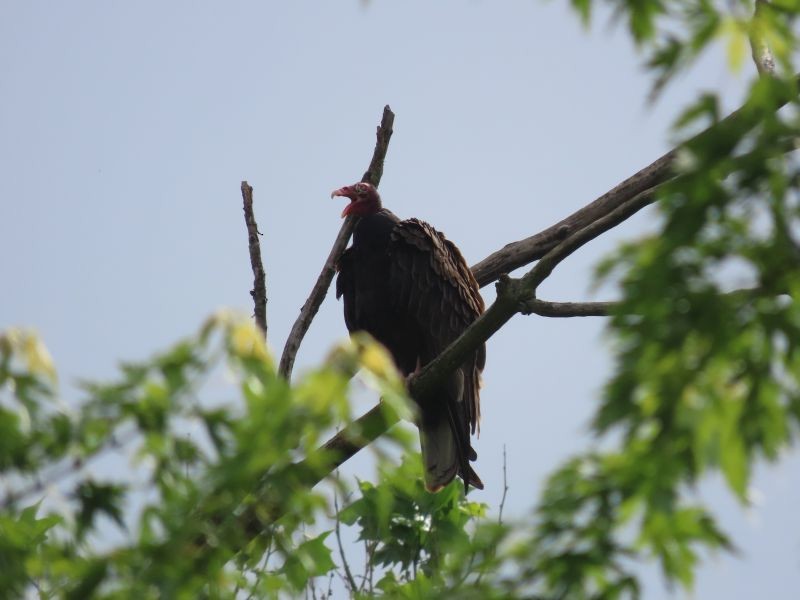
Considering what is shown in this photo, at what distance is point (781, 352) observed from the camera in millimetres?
1943

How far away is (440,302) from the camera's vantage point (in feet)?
18.9

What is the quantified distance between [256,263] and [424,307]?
3.98ft

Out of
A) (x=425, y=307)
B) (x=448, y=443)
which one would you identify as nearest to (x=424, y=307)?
(x=425, y=307)

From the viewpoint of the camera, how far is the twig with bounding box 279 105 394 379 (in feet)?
15.9

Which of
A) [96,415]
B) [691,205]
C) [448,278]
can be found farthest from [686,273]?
[448,278]

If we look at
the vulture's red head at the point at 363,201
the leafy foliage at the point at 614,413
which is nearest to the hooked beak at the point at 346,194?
the vulture's red head at the point at 363,201

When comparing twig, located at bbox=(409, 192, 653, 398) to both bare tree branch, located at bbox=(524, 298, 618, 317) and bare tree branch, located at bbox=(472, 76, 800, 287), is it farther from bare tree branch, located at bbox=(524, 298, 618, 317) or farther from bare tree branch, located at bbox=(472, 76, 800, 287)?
bare tree branch, located at bbox=(472, 76, 800, 287)

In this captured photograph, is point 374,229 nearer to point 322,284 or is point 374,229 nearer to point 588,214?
point 322,284

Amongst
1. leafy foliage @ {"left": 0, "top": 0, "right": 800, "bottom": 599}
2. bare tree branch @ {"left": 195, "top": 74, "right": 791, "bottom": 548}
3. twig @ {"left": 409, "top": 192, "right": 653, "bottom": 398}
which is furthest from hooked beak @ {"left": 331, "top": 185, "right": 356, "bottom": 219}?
leafy foliage @ {"left": 0, "top": 0, "right": 800, "bottom": 599}

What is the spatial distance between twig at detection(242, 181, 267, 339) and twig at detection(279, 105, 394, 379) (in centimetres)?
20

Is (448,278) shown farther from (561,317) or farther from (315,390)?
(315,390)

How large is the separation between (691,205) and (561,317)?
8.19 ft

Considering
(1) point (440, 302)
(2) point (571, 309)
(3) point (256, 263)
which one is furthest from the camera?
(1) point (440, 302)

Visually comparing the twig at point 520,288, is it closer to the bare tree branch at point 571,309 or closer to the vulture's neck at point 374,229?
the bare tree branch at point 571,309
